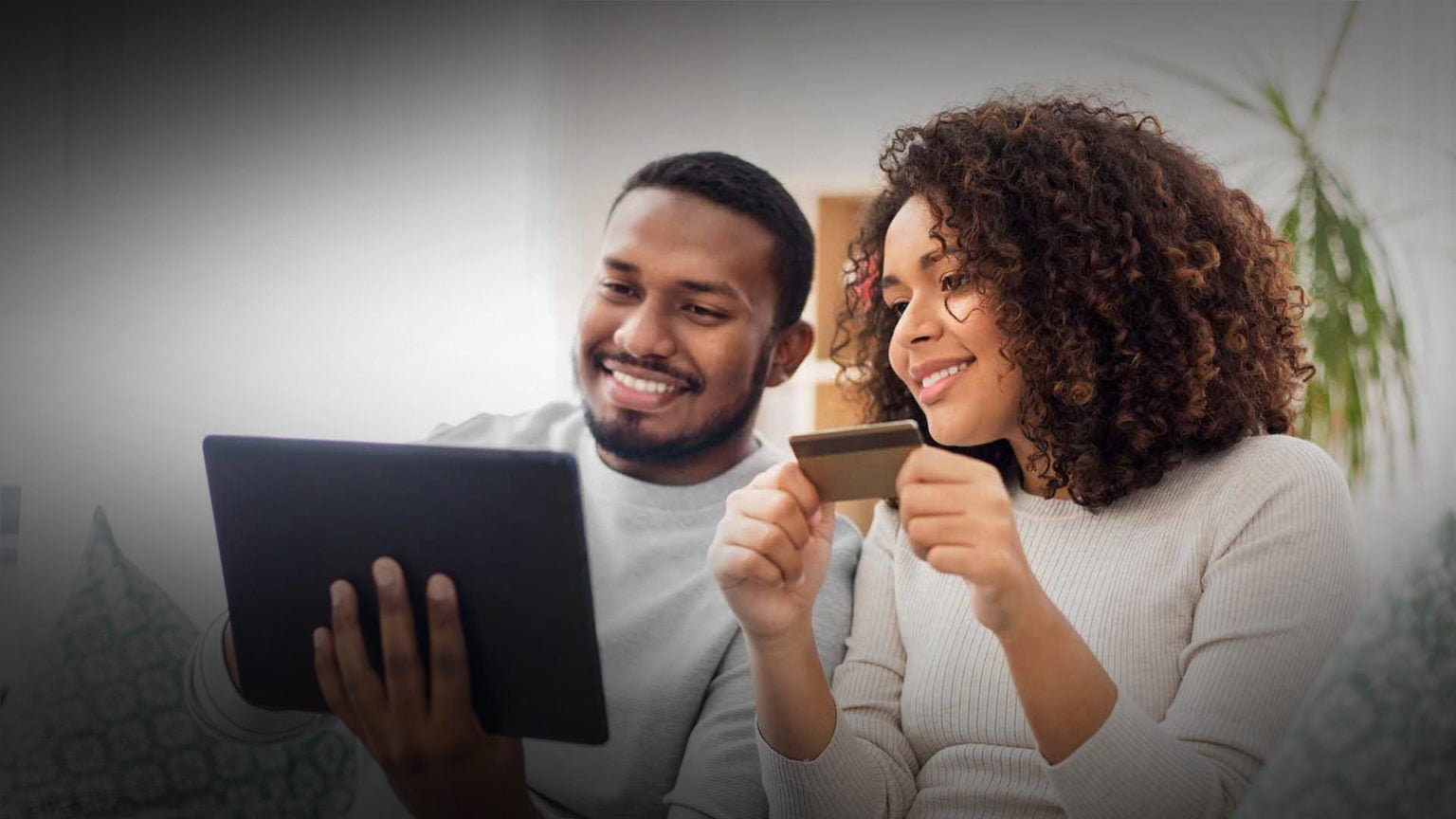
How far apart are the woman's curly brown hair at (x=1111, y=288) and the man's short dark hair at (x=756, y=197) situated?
0.81 feet

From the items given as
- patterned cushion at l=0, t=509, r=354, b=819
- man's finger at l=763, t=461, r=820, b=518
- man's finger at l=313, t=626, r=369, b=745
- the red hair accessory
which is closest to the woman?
man's finger at l=763, t=461, r=820, b=518

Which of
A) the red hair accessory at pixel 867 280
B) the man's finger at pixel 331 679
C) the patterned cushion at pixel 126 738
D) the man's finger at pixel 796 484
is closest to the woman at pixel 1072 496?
the man's finger at pixel 796 484

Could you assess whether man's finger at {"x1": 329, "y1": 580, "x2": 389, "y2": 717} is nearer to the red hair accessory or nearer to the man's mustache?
the man's mustache

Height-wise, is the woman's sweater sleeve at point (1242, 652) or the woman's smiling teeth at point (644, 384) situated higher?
the woman's smiling teeth at point (644, 384)

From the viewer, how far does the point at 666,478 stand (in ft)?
4.21

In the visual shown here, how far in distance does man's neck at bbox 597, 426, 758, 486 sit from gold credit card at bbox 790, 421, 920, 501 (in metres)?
0.43

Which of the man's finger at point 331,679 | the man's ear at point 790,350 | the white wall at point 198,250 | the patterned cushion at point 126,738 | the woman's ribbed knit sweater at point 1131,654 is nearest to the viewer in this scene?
the woman's ribbed knit sweater at point 1131,654

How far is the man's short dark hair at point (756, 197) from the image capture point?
1245mm

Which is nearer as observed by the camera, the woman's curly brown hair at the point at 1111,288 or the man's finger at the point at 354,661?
the man's finger at the point at 354,661

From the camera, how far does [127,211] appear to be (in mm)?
1204

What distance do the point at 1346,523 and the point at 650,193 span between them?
76 cm

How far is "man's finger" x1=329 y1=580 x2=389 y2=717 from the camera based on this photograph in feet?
2.90

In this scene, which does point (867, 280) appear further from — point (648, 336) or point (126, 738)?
point (126, 738)

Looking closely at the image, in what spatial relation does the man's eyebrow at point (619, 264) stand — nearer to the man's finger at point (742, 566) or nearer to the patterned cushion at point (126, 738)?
the man's finger at point (742, 566)
